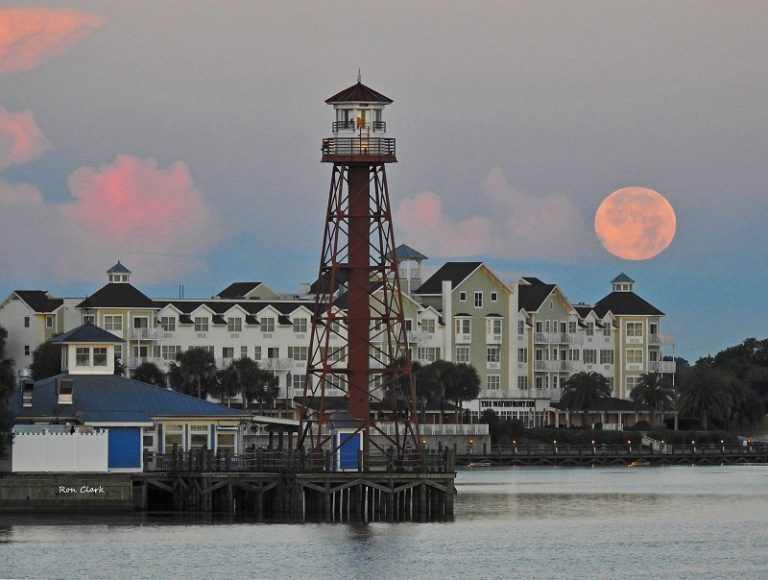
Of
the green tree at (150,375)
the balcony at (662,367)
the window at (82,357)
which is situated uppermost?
the balcony at (662,367)

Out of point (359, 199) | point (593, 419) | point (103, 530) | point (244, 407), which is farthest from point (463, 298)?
point (103, 530)

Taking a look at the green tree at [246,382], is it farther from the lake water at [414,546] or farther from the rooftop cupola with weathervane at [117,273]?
the lake water at [414,546]

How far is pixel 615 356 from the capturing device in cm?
17912

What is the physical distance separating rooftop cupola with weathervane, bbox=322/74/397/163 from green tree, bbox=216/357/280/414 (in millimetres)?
64671

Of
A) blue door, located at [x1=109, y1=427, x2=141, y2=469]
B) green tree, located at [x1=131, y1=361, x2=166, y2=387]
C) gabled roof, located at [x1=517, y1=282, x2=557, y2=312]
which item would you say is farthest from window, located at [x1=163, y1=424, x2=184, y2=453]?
gabled roof, located at [x1=517, y1=282, x2=557, y2=312]

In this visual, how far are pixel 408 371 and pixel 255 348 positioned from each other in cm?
7965

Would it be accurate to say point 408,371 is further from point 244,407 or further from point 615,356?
point 615,356

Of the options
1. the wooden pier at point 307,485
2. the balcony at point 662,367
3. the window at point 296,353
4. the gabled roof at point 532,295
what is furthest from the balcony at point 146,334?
the wooden pier at point 307,485

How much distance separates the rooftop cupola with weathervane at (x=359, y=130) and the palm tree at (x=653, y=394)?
297 feet

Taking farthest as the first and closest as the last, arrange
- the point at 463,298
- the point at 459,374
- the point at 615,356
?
the point at 615,356
the point at 463,298
the point at 459,374

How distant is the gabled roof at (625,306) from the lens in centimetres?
17988

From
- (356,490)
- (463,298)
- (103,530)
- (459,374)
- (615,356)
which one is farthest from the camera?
(615,356)

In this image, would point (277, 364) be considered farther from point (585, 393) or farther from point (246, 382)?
point (585, 393)

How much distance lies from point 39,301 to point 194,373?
17.5 m
